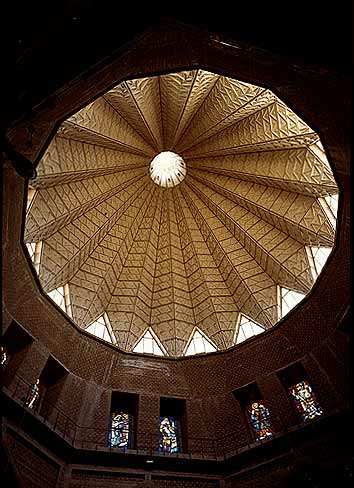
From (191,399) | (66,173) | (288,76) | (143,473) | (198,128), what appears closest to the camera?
(288,76)

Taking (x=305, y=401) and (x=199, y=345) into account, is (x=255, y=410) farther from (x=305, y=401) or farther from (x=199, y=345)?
(x=199, y=345)

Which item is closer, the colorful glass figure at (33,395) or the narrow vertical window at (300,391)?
the colorful glass figure at (33,395)

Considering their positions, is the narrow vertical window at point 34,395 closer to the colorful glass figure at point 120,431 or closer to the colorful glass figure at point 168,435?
the colorful glass figure at point 120,431

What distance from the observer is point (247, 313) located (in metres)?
19.4

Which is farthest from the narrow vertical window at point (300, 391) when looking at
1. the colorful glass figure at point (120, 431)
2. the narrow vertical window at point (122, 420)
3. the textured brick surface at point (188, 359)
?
the colorful glass figure at point (120, 431)

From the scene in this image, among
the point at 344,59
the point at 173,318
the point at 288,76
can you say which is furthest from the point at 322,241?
the point at 344,59

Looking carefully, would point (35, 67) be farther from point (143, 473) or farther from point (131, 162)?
point (131, 162)

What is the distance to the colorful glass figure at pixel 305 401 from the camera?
15227 millimetres

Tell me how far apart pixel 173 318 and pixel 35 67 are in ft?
42.3

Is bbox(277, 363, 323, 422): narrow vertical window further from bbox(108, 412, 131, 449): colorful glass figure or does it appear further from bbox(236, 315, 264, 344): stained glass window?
bbox(108, 412, 131, 449): colorful glass figure

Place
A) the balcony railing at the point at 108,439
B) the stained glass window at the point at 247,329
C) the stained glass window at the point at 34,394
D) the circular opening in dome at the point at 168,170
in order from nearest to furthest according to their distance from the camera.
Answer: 1. the balcony railing at the point at 108,439
2. the stained glass window at the point at 34,394
3. the stained glass window at the point at 247,329
4. the circular opening in dome at the point at 168,170

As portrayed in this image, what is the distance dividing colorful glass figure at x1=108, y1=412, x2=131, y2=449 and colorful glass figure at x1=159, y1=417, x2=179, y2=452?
1047 millimetres

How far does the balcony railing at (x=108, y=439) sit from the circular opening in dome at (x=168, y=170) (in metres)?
11.2

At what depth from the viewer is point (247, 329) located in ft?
62.1
